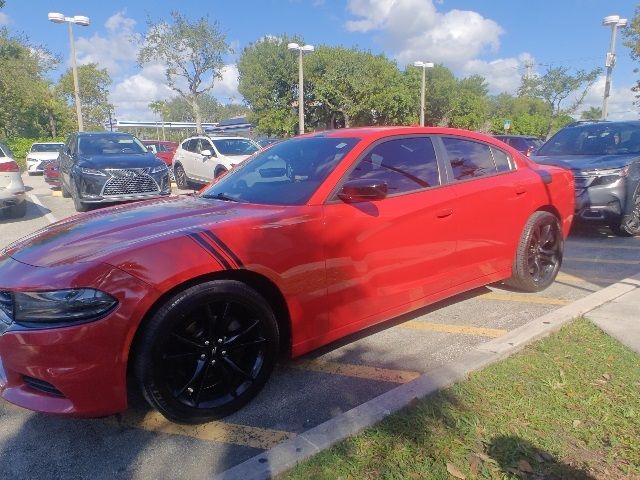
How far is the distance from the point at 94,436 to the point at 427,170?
2.73 metres

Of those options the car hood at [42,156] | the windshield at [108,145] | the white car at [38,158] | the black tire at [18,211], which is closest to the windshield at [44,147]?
the white car at [38,158]

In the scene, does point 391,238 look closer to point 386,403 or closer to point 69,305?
point 386,403

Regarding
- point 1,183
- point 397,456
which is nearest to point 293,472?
point 397,456

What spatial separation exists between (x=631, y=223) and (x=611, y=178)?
82cm

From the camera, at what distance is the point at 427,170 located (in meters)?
3.68

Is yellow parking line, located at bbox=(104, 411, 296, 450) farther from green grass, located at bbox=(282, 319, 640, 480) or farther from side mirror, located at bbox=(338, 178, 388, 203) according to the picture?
side mirror, located at bbox=(338, 178, 388, 203)

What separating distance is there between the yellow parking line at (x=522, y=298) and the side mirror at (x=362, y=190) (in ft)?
6.83

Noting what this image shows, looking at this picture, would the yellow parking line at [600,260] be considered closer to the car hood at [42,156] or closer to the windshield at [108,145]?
the windshield at [108,145]

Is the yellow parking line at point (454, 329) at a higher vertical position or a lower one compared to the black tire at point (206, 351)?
lower

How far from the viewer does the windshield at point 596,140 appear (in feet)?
23.9

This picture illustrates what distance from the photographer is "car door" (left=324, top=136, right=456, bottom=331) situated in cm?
303

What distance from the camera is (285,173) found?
353 cm

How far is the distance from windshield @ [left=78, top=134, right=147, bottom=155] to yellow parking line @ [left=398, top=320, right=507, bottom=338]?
8356mm

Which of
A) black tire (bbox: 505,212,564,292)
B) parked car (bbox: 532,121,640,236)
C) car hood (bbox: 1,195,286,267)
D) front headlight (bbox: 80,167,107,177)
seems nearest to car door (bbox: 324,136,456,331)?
car hood (bbox: 1,195,286,267)
